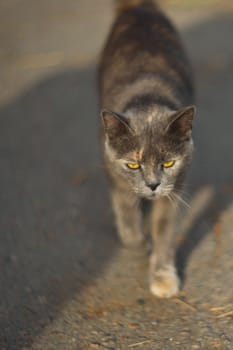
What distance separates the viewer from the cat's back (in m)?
2.84

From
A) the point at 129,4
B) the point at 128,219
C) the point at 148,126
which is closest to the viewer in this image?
the point at 148,126

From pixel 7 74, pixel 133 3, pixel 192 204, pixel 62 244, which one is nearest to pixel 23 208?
pixel 62 244

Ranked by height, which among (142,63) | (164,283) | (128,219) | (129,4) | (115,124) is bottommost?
(164,283)

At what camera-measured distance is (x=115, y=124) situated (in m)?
2.43

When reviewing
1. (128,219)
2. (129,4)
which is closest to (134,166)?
(128,219)

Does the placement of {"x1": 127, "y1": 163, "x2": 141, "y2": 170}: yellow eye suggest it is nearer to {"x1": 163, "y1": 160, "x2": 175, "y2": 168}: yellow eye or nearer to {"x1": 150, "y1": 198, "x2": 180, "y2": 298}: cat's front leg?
{"x1": 163, "y1": 160, "x2": 175, "y2": 168}: yellow eye

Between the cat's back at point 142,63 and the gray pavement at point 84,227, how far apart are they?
0.69 metres

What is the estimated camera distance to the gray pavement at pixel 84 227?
2311mm

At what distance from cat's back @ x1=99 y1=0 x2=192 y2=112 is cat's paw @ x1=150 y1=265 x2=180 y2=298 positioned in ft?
2.86

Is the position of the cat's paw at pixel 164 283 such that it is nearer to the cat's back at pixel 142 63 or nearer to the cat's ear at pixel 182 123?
the cat's ear at pixel 182 123

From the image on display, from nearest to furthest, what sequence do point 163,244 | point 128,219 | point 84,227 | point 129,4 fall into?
point 163,244 → point 128,219 → point 84,227 → point 129,4

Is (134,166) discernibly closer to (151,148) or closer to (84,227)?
(151,148)

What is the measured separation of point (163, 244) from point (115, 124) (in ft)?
2.44

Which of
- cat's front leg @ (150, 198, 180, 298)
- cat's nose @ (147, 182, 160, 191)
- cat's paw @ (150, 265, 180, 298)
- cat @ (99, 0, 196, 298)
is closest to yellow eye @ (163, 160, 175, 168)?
cat @ (99, 0, 196, 298)
